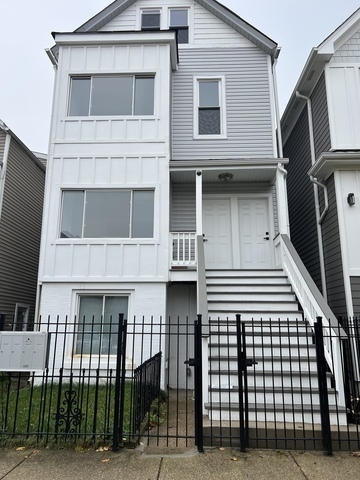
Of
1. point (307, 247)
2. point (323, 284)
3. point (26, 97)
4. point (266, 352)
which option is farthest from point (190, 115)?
point (26, 97)

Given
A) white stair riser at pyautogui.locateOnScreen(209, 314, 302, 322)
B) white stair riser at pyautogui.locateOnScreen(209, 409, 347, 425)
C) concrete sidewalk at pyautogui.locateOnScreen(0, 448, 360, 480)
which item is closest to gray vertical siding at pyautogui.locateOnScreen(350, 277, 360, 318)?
white stair riser at pyautogui.locateOnScreen(209, 314, 302, 322)

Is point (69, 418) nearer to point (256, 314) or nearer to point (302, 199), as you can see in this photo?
point (256, 314)

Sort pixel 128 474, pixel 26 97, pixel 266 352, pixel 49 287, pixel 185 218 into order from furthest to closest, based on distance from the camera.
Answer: pixel 26 97
pixel 185 218
pixel 49 287
pixel 266 352
pixel 128 474

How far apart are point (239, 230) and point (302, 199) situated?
2557 millimetres

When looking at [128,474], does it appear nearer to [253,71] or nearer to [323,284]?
[323,284]

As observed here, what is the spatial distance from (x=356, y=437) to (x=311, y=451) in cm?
64

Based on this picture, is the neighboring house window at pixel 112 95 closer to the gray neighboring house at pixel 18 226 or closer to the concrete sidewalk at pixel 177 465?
the gray neighboring house at pixel 18 226

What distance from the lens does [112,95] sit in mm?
9609

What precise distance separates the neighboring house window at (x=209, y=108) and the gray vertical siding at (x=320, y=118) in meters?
2.51

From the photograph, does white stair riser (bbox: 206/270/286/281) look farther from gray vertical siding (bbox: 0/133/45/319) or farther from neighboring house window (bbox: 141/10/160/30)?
neighboring house window (bbox: 141/10/160/30)

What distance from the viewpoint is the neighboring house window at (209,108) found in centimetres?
1041

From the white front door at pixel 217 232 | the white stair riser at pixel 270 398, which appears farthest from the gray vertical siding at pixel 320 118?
the white stair riser at pixel 270 398

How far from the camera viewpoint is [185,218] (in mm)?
9930

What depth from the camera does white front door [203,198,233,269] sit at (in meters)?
9.68
